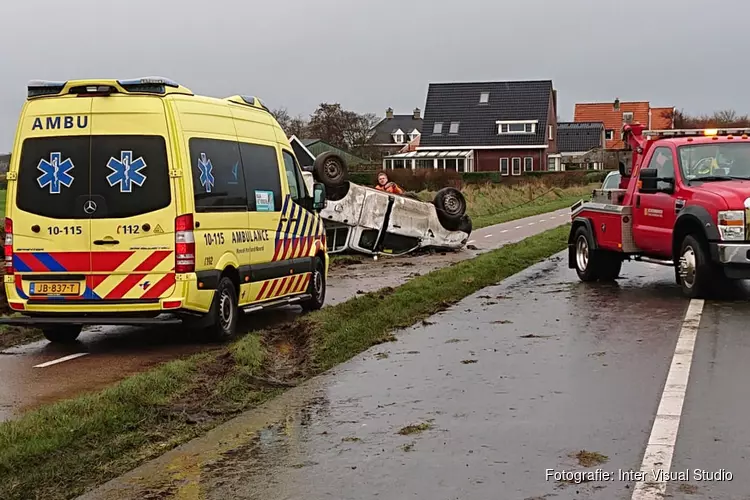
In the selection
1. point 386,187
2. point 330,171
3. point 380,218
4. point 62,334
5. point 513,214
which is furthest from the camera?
point 513,214

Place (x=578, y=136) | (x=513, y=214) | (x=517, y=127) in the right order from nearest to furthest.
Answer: (x=513, y=214) → (x=517, y=127) → (x=578, y=136)

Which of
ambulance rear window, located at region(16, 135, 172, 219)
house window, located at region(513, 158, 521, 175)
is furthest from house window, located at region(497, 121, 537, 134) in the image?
ambulance rear window, located at region(16, 135, 172, 219)

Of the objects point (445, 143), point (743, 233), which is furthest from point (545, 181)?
point (743, 233)

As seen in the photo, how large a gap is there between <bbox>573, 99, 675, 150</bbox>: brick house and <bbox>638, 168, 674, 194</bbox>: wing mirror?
277 feet

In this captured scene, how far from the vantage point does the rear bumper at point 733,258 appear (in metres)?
12.0

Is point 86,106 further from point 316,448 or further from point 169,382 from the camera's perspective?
point 316,448

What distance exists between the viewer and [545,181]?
56969 mm

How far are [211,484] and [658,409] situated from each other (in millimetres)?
3121

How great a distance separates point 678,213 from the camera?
42.9ft

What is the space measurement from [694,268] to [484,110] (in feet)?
237

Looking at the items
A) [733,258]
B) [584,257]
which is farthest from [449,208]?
[733,258]

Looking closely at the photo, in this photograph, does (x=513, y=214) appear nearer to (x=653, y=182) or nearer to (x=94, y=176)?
(x=653, y=182)

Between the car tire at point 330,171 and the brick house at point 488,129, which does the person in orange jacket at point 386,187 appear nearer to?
the car tire at point 330,171

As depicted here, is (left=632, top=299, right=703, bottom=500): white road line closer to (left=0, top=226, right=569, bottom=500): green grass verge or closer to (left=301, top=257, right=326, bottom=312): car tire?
(left=0, top=226, right=569, bottom=500): green grass verge
